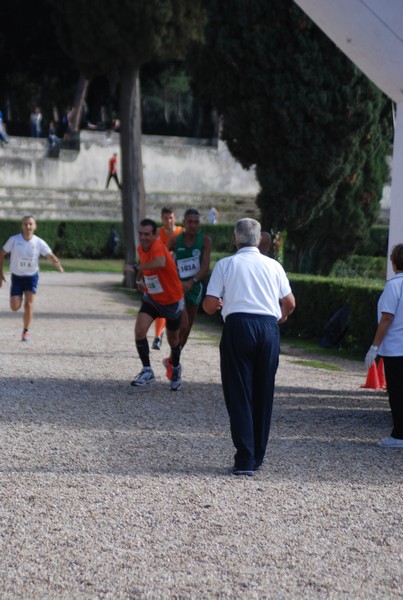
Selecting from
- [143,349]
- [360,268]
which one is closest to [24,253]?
[143,349]

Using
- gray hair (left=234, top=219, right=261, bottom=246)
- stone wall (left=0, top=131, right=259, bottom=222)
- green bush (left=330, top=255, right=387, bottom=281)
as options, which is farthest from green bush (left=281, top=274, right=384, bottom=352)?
stone wall (left=0, top=131, right=259, bottom=222)

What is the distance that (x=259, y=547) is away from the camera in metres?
5.11

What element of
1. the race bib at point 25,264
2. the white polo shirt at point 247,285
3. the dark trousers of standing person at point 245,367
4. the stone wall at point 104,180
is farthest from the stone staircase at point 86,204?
the dark trousers of standing person at point 245,367

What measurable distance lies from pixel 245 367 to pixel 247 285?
0.53m

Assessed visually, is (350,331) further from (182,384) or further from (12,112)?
(12,112)

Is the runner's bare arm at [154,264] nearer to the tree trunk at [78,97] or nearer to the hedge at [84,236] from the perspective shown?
the hedge at [84,236]

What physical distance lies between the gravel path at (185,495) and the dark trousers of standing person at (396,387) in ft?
0.78

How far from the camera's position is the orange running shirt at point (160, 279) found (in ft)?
33.1

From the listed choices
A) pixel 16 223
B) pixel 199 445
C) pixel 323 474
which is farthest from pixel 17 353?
pixel 16 223

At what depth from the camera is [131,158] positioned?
25516 mm

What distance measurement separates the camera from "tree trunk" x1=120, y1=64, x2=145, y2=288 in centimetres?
2502

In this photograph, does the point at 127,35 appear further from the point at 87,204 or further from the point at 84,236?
the point at 87,204

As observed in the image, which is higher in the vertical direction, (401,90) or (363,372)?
(401,90)

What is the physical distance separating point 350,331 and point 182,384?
462 centimetres
